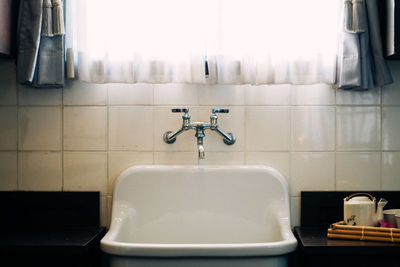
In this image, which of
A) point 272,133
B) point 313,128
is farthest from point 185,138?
point 313,128

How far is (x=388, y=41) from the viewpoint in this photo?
1.44 m

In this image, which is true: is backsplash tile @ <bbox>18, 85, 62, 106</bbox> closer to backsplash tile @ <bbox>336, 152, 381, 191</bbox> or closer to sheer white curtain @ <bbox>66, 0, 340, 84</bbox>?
sheer white curtain @ <bbox>66, 0, 340, 84</bbox>

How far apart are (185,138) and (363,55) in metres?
0.74

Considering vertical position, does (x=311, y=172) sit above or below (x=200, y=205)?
above

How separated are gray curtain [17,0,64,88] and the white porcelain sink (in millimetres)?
470

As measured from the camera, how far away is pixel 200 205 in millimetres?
1497

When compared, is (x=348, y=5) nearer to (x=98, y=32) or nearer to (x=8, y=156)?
(x=98, y=32)

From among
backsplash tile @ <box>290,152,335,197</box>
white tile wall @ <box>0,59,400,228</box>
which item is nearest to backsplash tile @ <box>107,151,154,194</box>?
white tile wall @ <box>0,59,400,228</box>

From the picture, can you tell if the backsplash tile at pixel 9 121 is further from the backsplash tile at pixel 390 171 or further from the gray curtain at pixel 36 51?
the backsplash tile at pixel 390 171

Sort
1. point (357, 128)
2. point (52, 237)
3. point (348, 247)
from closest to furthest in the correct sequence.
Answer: point (348, 247)
point (52, 237)
point (357, 128)

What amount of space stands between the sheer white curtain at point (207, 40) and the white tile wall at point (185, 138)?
81mm

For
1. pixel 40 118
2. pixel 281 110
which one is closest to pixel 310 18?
pixel 281 110

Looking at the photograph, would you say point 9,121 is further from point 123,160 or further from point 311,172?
point 311,172

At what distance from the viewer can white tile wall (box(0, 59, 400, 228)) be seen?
5.10ft
